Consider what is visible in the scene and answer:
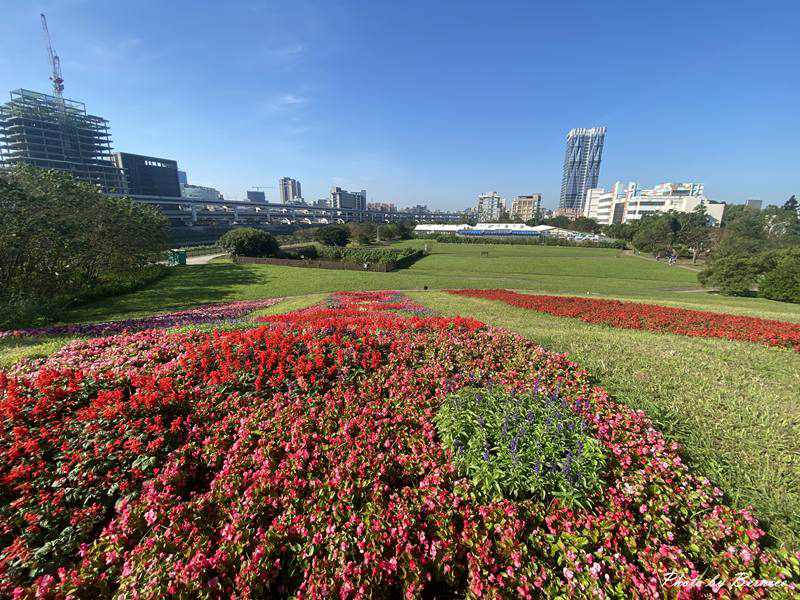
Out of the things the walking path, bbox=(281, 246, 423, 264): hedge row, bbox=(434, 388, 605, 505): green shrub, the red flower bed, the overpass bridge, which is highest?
the overpass bridge

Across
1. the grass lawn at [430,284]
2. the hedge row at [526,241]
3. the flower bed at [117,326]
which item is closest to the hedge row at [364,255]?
the grass lawn at [430,284]

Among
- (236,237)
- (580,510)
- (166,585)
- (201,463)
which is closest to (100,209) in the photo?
(236,237)

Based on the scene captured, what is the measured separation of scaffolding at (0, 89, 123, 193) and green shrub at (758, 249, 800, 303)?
16863cm

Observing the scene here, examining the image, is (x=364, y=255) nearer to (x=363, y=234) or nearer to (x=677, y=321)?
(x=677, y=321)

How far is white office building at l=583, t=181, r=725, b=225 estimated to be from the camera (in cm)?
12712

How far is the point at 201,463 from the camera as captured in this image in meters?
4.41

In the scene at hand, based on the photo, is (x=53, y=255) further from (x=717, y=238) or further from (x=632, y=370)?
(x=717, y=238)

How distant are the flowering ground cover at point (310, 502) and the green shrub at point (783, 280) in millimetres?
36869

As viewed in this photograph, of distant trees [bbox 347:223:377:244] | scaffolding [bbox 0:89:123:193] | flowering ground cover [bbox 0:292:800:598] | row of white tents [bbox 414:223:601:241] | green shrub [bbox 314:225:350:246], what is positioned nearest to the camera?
flowering ground cover [bbox 0:292:800:598]

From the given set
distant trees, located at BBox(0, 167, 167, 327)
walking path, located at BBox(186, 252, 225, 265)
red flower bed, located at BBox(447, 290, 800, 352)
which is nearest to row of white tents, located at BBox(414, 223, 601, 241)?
walking path, located at BBox(186, 252, 225, 265)

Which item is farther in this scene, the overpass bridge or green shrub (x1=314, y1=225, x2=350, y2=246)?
the overpass bridge

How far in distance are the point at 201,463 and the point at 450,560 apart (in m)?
3.42

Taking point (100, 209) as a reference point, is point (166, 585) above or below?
below

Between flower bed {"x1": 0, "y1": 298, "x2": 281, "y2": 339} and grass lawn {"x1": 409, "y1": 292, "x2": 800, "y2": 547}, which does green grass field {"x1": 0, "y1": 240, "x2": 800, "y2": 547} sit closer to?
grass lawn {"x1": 409, "y1": 292, "x2": 800, "y2": 547}
